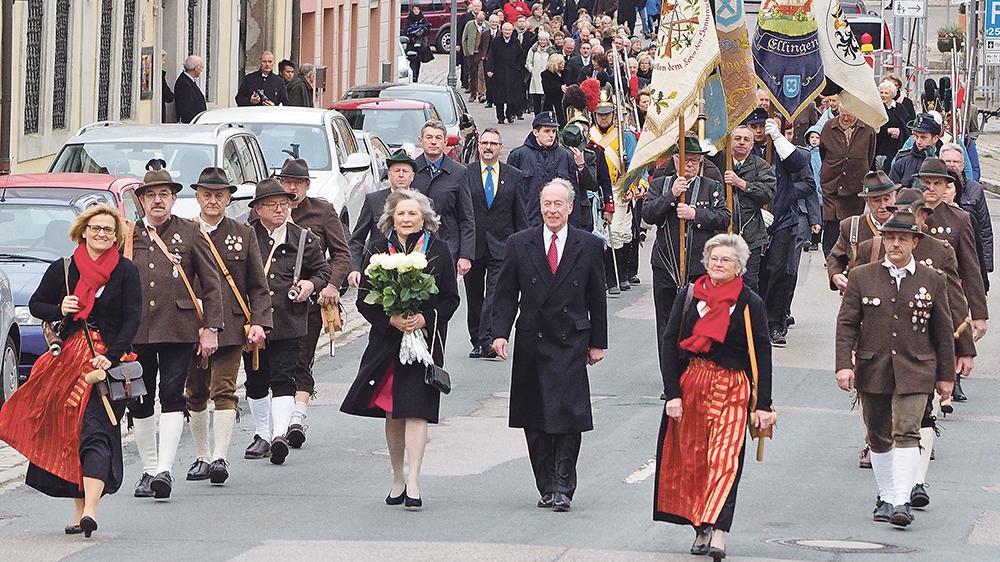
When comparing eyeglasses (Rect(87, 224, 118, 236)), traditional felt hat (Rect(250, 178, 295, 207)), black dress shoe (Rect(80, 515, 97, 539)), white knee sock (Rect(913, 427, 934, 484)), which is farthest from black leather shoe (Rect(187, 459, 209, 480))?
white knee sock (Rect(913, 427, 934, 484))

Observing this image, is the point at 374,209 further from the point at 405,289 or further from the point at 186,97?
the point at 186,97

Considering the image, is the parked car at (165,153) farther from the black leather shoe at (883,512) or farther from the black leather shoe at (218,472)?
the black leather shoe at (883,512)

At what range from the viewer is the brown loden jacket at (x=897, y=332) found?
11.4 meters

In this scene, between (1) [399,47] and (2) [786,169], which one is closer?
(2) [786,169]

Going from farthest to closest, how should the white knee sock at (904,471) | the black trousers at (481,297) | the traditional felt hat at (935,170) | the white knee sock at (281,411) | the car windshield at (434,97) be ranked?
the car windshield at (434,97) → the black trousers at (481,297) → the traditional felt hat at (935,170) → the white knee sock at (281,411) → the white knee sock at (904,471)

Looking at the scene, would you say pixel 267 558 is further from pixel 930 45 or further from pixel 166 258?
pixel 930 45

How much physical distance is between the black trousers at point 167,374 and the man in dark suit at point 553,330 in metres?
1.72

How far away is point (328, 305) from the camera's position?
43.9 ft

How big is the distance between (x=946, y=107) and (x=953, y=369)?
75.0 feet

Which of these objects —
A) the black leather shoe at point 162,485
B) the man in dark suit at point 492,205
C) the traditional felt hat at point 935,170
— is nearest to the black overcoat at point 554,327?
the black leather shoe at point 162,485

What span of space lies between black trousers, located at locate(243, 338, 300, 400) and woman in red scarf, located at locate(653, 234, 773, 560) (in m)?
3.16

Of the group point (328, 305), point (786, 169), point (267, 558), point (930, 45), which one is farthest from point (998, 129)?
point (267, 558)

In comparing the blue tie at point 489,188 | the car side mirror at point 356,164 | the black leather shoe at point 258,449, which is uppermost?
the blue tie at point 489,188

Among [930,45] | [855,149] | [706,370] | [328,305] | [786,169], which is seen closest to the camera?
[706,370]
